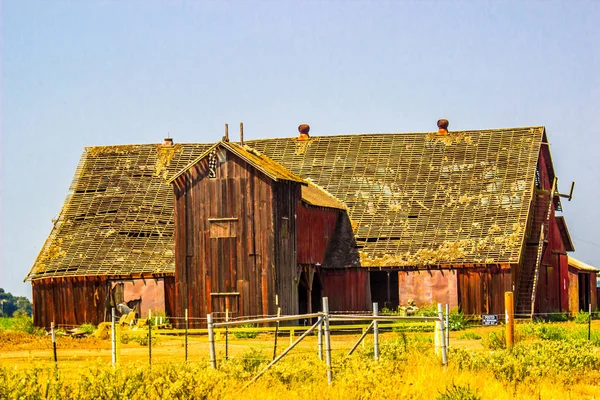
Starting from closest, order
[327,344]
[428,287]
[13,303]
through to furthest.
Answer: [327,344] → [428,287] → [13,303]

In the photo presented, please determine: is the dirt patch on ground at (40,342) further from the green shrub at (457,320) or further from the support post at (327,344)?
the support post at (327,344)

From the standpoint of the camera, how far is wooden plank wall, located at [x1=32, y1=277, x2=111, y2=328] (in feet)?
Result: 160

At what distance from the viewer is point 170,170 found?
180 feet

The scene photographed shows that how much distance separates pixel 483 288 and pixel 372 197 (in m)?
8.12

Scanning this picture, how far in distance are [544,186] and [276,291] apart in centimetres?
1761

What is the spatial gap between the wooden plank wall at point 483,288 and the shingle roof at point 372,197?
25.1 inches

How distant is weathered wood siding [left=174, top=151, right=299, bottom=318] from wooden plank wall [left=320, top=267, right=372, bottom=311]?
472 cm

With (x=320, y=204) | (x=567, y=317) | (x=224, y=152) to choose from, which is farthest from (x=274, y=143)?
(x=567, y=317)

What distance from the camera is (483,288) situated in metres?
47.7

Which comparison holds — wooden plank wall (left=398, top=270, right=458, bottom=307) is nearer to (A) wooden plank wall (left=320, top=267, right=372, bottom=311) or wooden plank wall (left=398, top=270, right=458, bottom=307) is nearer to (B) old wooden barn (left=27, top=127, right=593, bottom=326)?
(B) old wooden barn (left=27, top=127, right=593, bottom=326)

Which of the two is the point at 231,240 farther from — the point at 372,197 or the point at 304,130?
the point at 304,130

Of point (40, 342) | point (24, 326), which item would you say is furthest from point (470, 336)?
point (24, 326)

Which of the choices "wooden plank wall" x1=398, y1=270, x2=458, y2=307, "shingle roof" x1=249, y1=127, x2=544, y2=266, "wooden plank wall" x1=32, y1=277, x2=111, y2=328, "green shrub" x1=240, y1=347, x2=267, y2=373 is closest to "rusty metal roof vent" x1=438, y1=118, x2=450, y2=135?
"shingle roof" x1=249, y1=127, x2=544, y2=266

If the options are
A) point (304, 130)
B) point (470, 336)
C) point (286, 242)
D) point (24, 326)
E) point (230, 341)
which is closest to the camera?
point (470, 336)
